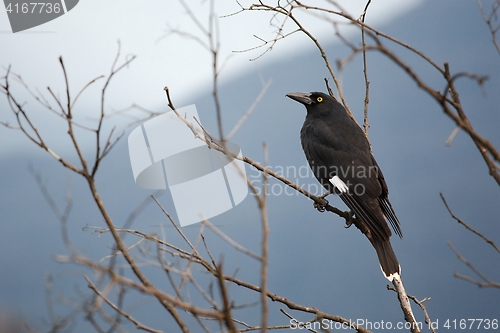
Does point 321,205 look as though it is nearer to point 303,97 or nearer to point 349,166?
point 349,166

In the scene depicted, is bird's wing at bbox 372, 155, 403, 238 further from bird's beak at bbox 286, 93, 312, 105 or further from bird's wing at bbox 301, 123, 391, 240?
bird's beak at bbox 286, 93, 312, 105

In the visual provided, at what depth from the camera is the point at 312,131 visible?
336cm

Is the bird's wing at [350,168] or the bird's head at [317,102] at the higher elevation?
the bird's head at [317,102]

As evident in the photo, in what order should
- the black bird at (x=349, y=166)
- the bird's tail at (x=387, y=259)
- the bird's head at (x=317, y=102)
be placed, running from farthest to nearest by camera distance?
the bird's head at (x=317, y=102) < the black bird at (x=349, y=166) < the bird's tail at (x=387, y=259)

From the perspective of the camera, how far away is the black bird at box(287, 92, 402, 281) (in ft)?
8.90

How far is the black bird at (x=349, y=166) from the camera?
8.90 feet

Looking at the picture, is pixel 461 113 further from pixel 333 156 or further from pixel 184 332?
pixel 333 156

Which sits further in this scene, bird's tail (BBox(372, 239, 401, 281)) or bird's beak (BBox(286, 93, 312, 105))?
bird's beak (BBox(286, 93, 312, 105))

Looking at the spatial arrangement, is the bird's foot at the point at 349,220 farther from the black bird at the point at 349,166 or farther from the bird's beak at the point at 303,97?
the bird's beak at the point at 303,97

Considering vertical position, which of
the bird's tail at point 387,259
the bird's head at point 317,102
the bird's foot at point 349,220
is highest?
the bird's head at point 317,102

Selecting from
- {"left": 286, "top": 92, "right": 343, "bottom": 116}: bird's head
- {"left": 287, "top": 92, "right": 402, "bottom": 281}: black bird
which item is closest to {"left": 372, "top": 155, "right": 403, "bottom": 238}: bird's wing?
{"left": 287, "top": 92, "right": 402, "bottom": 281}: black bird

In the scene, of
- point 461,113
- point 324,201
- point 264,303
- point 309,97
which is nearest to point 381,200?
point 324,201

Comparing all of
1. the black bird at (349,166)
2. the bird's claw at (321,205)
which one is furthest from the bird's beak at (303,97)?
the bird's claw at (321,205)

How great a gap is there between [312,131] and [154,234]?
1923 millimetres
